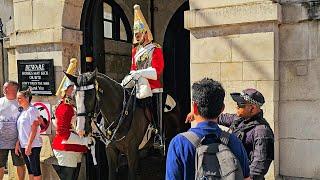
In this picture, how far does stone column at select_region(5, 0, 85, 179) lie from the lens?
21.6ft

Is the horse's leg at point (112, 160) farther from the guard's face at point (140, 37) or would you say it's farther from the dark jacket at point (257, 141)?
the dark jacket at point (257, 141)

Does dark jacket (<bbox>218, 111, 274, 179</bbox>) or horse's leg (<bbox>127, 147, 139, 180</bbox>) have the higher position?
dark jacket (<bbox>218, 111, 274, 179</bbox>)

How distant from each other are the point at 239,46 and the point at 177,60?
16.4 ft

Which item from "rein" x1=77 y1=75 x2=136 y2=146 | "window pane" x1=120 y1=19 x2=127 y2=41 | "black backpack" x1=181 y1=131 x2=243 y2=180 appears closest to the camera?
"black backpack" x1=181 y1=131 x2=243 y2=180

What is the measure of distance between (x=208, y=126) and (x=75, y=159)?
3785 millimetres

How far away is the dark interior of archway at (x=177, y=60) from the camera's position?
990 centimetres

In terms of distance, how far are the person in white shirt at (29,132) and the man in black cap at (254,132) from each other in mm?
3342

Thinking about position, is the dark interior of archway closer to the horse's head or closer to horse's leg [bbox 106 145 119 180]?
horse's leg [bbox 106 145 119 180]

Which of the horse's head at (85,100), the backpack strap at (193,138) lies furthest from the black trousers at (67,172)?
the backpack strap at (193,138)

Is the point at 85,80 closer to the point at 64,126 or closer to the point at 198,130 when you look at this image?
the point at 64,126

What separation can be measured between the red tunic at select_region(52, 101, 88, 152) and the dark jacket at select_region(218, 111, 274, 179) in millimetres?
2737

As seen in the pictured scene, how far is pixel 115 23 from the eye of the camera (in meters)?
9.06

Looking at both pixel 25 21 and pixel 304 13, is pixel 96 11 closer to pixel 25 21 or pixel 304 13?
pixel 25 21

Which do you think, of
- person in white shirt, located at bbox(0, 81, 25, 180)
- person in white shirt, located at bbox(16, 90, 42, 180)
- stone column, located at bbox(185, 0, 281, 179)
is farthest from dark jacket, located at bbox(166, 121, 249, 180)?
person in white shirt, located at bbox(0, 81, 25, 180)
